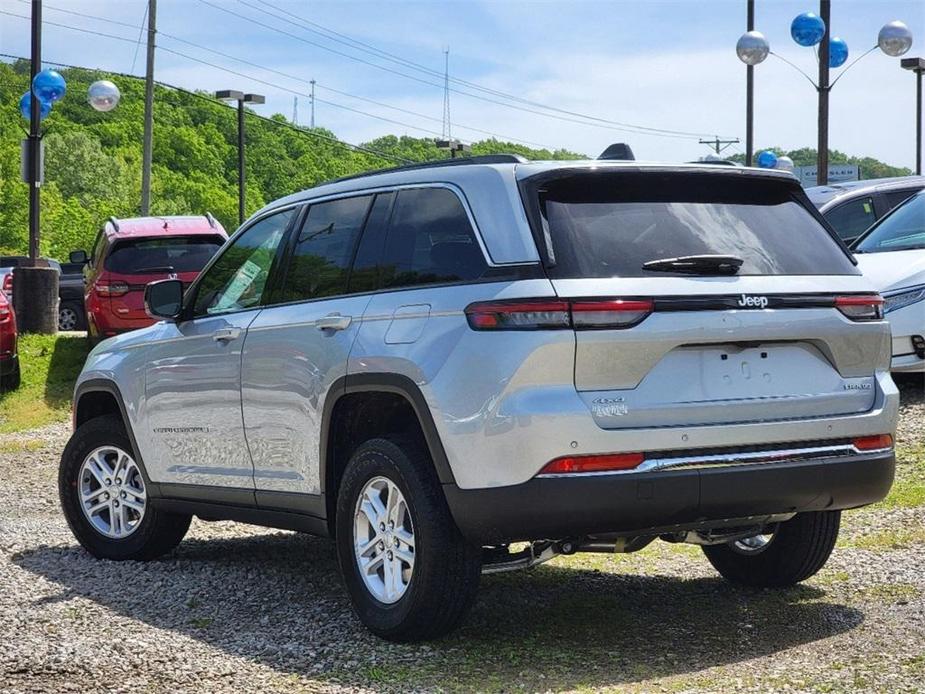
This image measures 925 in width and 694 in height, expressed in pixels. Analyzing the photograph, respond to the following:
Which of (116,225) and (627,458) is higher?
(116,225)

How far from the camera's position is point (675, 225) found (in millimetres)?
5453

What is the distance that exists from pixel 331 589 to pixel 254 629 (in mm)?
875

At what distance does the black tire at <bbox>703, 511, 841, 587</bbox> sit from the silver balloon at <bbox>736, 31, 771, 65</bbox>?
56.5 ft

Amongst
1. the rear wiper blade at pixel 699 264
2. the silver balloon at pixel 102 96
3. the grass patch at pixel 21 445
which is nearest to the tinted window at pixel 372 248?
the rear wiper blade at pixel 699 264

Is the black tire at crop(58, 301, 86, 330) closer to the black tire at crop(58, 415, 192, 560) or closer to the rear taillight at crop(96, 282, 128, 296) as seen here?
the rear taillight at crop(96, 282, 128, 296)

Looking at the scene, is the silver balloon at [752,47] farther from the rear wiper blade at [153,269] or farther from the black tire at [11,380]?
the black tire at [11,380]

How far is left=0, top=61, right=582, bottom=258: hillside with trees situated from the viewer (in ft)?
286

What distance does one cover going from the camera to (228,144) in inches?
3615

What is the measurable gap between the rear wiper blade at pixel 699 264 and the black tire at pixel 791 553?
141 cm

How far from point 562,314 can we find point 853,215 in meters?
11.0

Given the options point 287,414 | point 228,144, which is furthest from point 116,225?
point 228,144

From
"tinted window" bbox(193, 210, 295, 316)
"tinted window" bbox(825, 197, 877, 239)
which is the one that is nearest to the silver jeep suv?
"tinted window" bbox(193, 210, 295, 316)

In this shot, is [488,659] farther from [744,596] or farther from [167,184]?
[167,184]

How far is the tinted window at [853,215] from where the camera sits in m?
15.2
